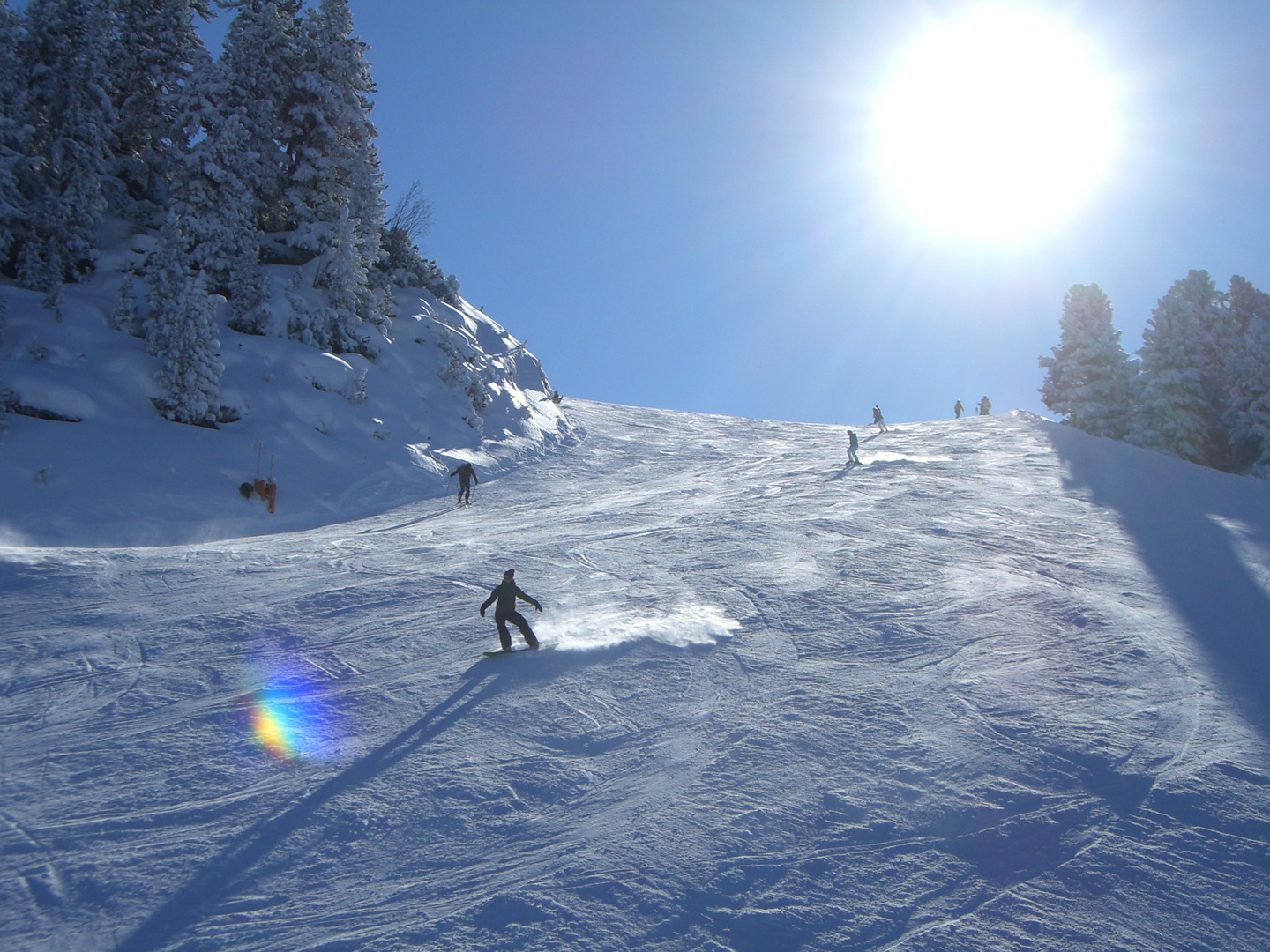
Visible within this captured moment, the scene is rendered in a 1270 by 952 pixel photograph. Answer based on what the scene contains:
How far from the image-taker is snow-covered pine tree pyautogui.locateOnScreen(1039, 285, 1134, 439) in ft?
119

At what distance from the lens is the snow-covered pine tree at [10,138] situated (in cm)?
2366

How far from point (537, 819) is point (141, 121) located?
37.1 metres

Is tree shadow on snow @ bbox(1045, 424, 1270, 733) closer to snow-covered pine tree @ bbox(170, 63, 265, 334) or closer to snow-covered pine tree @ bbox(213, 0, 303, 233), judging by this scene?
snow-covered pine tree @ bbox(170, 63, 265, 334)

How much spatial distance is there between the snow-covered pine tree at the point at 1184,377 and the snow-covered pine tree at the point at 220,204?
3836 centimetres

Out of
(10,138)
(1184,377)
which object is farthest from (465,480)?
(1184,377)

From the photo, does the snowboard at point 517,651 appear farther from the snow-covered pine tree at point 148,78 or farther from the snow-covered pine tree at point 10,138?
the snow-covered pine tree at point 148,78

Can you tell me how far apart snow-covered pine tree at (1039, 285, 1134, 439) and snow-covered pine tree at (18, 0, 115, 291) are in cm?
4236

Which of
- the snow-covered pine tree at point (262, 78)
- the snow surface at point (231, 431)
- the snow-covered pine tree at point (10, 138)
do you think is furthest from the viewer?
the snow-covered pine tree at point (262, 78)

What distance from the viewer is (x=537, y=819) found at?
5.85 m

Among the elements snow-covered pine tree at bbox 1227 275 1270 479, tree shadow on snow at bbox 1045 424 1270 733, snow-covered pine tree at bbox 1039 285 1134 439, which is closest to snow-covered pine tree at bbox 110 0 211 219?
tree shadow on snow at bbox 1045 424 1270 733

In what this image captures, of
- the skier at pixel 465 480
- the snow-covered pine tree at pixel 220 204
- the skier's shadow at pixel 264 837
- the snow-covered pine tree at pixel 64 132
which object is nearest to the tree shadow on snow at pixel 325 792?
the skier's shadow at pixel 264 837

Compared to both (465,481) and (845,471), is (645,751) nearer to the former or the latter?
(465,481)

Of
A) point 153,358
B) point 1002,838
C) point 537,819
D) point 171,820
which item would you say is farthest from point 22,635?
point 153,358

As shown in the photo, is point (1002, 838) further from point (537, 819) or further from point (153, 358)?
point (153, 358)
